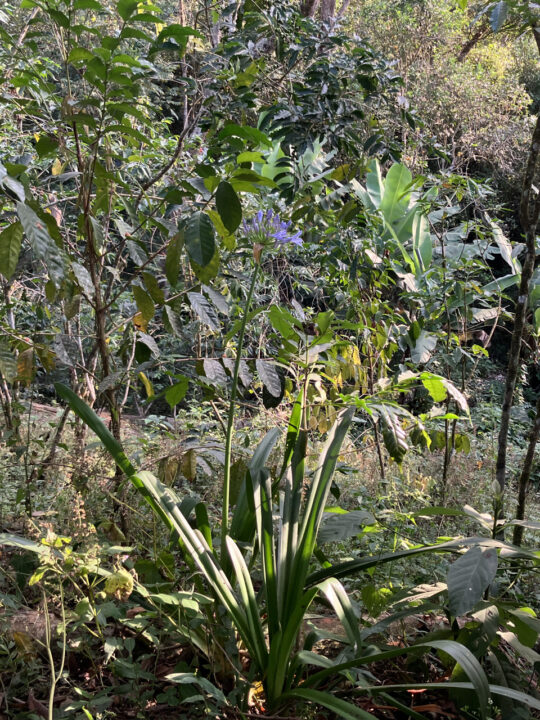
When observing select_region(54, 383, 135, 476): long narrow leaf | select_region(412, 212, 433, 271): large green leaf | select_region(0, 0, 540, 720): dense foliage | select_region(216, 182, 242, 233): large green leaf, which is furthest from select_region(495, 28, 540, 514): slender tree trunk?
select_region(412, 212, 433, 271): large green leaf

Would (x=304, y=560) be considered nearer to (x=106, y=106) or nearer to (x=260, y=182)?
(x=260, y=182)

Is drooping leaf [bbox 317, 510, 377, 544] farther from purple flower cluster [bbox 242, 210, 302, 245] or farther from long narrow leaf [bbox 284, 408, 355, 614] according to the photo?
purple flower cluster [bbox 242, 210, 302, 245]

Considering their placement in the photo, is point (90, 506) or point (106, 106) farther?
point (90, 506)

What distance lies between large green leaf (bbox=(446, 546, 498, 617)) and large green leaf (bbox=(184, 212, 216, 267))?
670mm

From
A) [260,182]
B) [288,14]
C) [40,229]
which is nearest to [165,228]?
[260,182]

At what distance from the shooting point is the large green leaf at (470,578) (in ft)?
3.08

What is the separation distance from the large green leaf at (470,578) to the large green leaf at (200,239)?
670 millimetres

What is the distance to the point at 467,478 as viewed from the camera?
10.9 ft

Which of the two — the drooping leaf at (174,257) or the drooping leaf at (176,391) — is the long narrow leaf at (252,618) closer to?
the drooping leaf at (176,391)

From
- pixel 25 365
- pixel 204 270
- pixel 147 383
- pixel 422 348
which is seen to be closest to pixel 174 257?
pixel 204 270

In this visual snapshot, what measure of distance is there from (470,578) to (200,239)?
0.74m

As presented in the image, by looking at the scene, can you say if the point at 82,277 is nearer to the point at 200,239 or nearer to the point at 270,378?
the point at 200,239

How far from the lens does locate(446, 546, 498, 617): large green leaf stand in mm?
938

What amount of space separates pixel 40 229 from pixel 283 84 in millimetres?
1723
